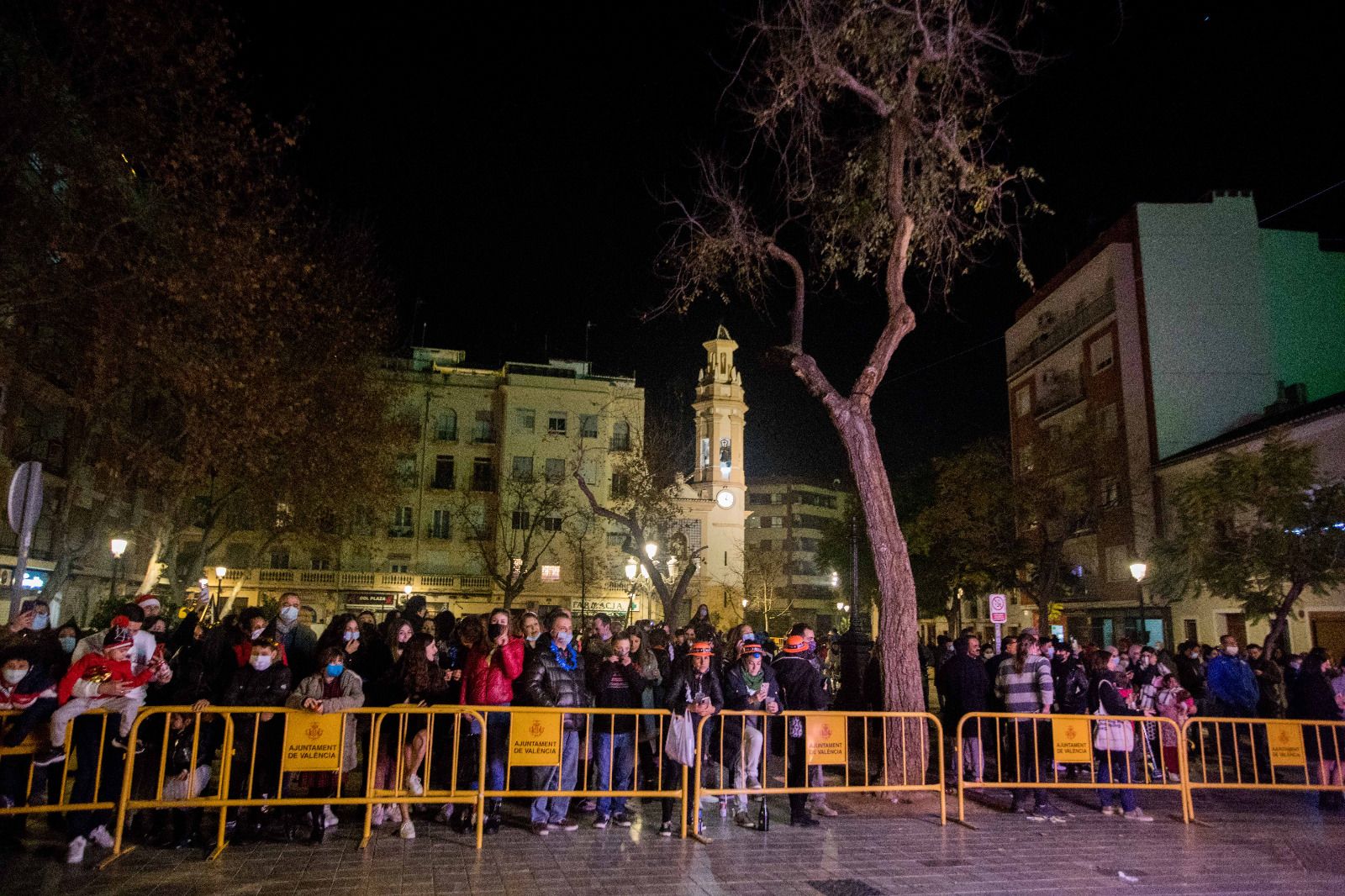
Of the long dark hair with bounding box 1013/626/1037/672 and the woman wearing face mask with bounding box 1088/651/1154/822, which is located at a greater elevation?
the long dark hair with bounding box 1013/626/1037/672

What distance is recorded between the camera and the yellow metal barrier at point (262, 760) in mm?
6855

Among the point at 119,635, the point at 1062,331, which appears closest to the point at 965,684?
the point at 119,635

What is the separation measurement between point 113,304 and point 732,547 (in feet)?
162

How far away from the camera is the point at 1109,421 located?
3400 centimetres

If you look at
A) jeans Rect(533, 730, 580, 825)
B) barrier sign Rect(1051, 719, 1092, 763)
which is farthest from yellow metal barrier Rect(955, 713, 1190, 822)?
jeans Rect(533, 730, 580, 825)

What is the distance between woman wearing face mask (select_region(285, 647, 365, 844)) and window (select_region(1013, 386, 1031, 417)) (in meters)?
39.7

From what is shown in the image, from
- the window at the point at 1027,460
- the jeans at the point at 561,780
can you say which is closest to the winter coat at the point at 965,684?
the jeans at the point at 561,780

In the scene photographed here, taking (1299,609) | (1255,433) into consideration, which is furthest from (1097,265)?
(1299,609)

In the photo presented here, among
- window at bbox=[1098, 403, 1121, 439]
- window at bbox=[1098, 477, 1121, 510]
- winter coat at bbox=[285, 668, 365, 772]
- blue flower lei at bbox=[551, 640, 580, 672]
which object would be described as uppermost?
window at bbox=[1098, 403, 1121, 439]

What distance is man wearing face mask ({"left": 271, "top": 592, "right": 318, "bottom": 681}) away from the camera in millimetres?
9320

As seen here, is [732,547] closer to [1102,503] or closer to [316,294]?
[1102,503]

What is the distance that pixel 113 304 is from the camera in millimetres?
14906

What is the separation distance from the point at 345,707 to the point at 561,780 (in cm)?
201

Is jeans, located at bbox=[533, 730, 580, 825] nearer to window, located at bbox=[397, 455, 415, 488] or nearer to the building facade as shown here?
the building facade
